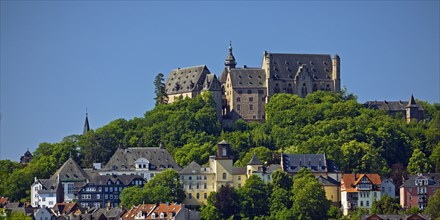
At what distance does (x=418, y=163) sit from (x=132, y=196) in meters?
27.2

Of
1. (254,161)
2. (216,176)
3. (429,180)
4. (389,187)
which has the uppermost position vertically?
(254,161)

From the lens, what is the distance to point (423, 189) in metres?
132

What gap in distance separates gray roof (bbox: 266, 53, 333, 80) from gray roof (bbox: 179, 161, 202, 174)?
22817 millimetres

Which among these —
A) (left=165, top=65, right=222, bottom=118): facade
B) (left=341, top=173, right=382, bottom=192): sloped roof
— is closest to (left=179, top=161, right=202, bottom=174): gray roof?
(left=341, top=173, right=382, bottom=192): sloped roof

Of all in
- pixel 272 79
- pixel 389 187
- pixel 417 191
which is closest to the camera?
pixel 417 191

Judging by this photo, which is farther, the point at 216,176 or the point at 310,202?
the point at 216,176

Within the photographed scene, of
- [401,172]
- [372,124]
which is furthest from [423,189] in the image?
[372,124]

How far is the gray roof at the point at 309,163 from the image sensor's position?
135000 millimetres

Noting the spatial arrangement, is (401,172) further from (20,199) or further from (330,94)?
(20,199)

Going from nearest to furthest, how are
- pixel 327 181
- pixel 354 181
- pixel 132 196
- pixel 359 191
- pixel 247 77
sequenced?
pixel 359 191
pixel 354 181
pixel 327 181
pixel 132 196
pixel 247 77

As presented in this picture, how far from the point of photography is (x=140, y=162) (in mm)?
141125

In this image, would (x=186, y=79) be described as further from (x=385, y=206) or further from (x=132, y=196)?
(x=385, y=206)

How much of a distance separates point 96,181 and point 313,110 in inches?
974

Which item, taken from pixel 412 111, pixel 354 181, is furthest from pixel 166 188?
pixel 412 111
